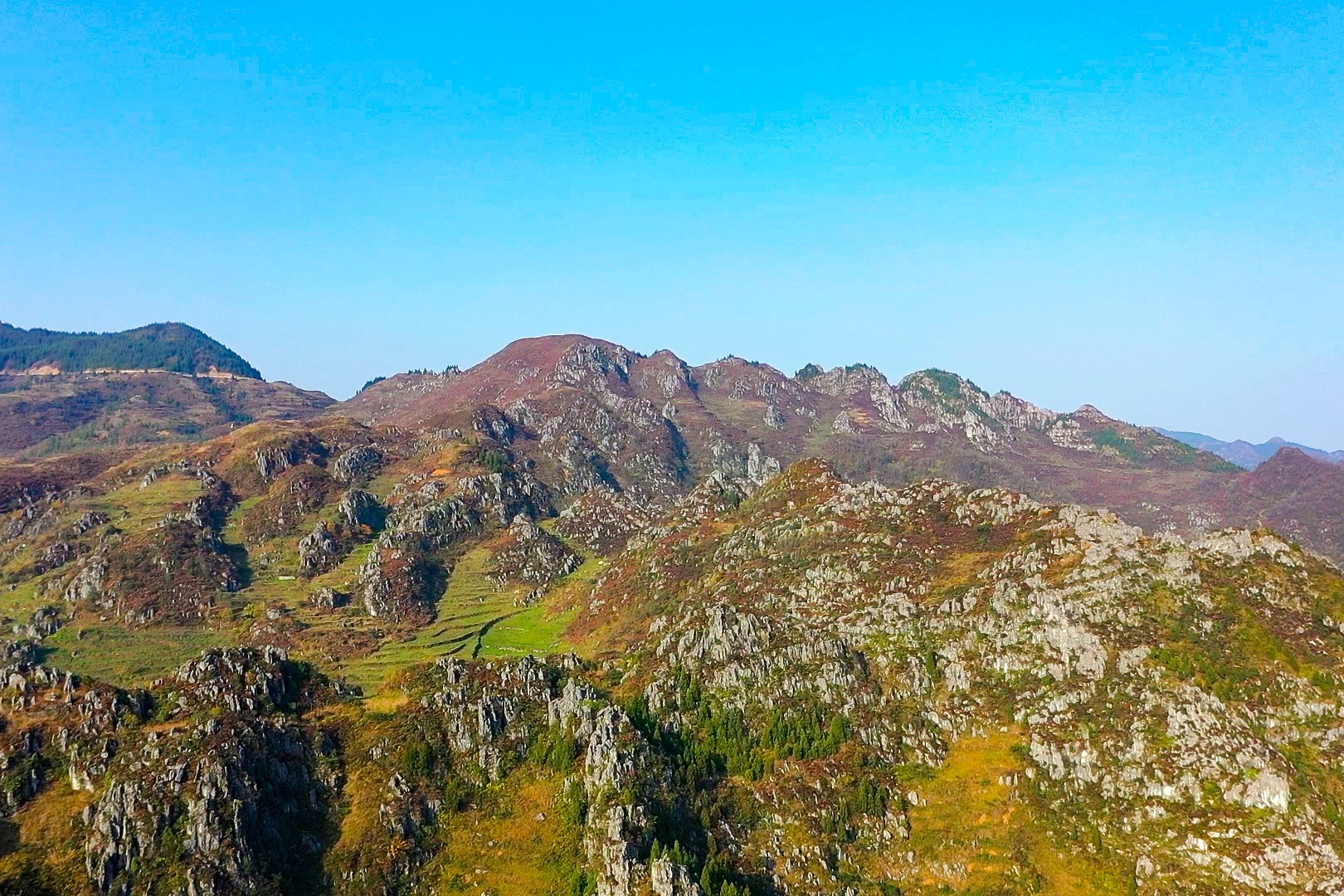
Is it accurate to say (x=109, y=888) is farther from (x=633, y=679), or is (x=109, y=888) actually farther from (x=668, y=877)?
(x=633, y=679)

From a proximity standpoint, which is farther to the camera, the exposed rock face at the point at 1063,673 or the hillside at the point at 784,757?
the exposed rock face at the point at 1063,673

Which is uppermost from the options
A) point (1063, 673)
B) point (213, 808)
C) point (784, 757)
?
point (1063, 673)

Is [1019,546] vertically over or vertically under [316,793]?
over

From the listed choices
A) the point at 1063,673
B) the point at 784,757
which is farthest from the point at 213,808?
the point at 1063,673

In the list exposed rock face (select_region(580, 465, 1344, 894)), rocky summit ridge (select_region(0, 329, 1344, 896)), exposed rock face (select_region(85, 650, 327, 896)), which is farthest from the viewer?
exposed rock face (select_region(580, 465, 1344, 894))

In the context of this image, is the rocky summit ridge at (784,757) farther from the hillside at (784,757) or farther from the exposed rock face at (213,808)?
the hillside at (784,757)

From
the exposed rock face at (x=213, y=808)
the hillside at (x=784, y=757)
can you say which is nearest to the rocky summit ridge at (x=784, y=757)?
the exposed rock face at (x=213, y=808)

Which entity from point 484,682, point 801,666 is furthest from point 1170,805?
point 484,682

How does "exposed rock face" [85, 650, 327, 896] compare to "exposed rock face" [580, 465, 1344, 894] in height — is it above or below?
below

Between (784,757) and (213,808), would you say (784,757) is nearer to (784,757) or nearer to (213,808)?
(784,757)

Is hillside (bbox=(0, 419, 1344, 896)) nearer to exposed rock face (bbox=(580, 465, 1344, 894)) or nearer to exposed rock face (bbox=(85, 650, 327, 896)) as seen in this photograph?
exposed rock face (bbox=(85, 650, 327, 896))

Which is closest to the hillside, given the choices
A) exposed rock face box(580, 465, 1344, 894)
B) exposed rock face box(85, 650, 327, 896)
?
exposed rock face box(85, 650, 327, 896)
